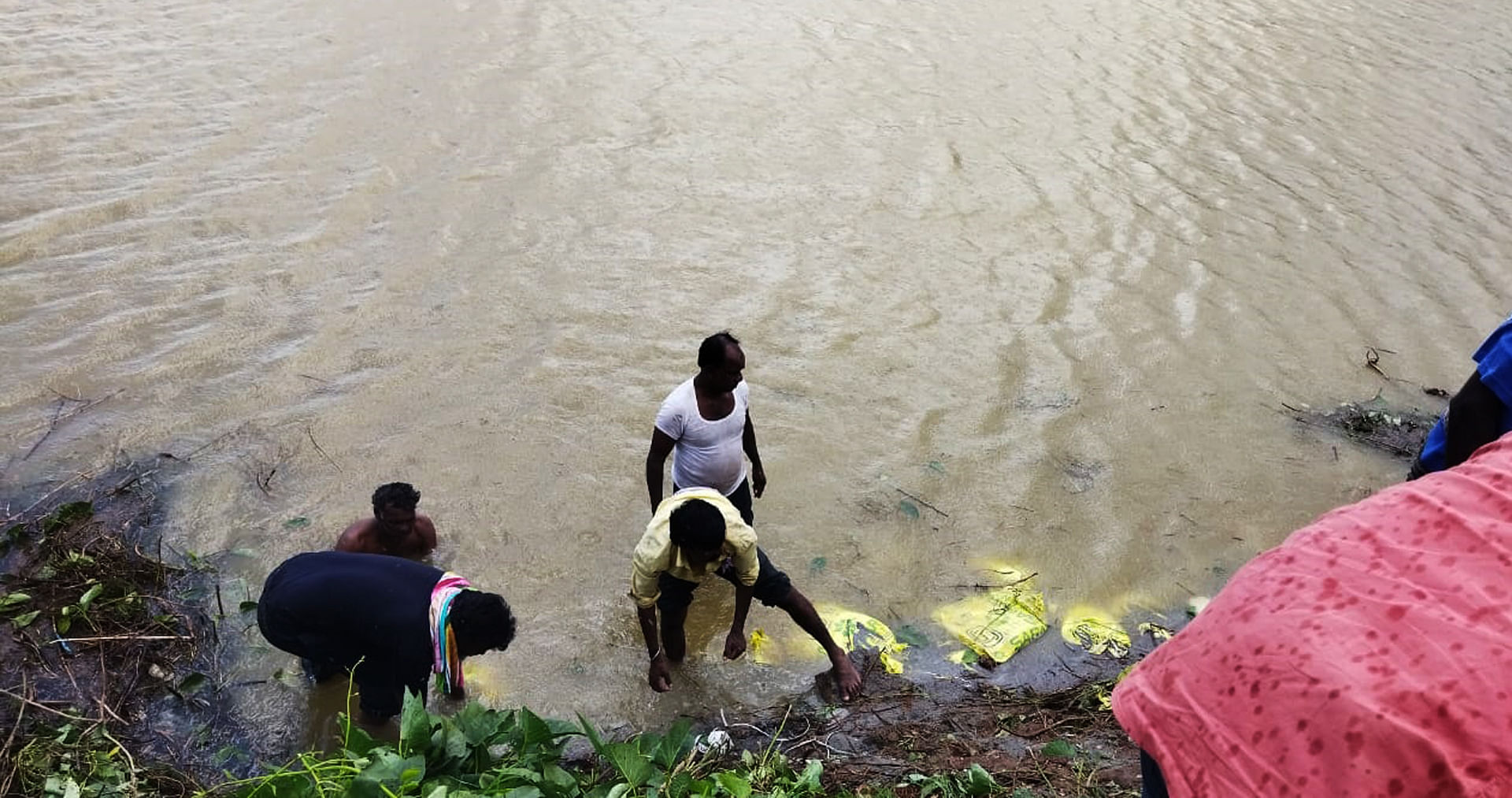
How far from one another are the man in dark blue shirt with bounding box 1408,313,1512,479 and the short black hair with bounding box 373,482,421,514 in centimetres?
347

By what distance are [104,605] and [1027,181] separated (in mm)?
6992

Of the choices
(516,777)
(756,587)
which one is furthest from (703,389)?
(516,777)

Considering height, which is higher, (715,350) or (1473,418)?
(1473,418)

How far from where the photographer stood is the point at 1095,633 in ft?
14.3

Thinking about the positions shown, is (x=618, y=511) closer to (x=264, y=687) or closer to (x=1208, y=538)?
(x=264, y=687)

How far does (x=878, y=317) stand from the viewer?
6520 millimetres

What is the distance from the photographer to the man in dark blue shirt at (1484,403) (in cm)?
277

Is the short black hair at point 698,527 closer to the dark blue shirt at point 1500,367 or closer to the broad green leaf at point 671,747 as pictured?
the broad green leaf at point 671,747

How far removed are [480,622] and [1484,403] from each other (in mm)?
2964

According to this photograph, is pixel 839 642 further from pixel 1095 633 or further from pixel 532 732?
pixel 532 732

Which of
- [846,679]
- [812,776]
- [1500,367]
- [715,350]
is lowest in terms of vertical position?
[846,679]

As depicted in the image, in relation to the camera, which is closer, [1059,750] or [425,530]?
[1059,750]

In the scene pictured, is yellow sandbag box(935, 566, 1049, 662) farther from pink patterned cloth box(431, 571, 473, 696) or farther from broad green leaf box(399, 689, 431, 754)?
broad green leaf box(399, 689, 431, 754)

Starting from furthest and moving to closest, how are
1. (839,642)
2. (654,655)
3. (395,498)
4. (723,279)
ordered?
(723,279), (839,642), (395,498), (654,655)
